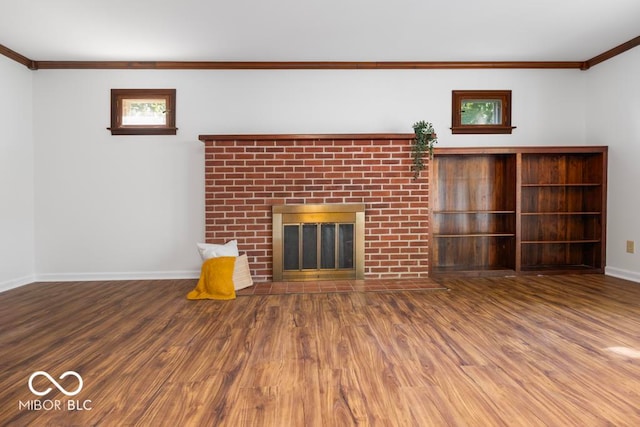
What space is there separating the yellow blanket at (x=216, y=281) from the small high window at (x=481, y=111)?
303cm

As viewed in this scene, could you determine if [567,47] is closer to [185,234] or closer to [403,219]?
[403,219]

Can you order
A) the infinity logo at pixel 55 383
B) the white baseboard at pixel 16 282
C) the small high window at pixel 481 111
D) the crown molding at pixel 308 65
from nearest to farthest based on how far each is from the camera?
the infinity logo at pixel 55 383 → the white baseboard at pixel 16 282 → the crown molding at pixel 308 65 → the small high window at pixel 481 111

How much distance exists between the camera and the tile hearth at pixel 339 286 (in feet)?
12.2

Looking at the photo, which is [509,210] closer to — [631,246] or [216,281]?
[631,246]

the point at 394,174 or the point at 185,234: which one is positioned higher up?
the point at 394,174

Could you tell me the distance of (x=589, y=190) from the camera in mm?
4562

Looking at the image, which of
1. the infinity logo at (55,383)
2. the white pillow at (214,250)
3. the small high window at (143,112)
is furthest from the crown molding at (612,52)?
the infinity logo at (55,383)

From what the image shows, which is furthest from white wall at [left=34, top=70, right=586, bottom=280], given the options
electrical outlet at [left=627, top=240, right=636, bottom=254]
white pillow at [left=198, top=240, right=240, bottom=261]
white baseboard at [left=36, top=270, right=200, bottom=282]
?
electrical outlet at [left=627, top=240, right=636, bottom=254]

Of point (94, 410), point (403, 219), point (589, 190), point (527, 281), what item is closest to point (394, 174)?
point (403, 219)

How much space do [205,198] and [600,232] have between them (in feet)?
15.0

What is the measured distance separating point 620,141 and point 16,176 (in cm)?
660

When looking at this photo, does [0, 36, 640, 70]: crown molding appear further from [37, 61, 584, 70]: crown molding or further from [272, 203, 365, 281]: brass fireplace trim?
[272, 203, 365, 281]: brass fireplace trim

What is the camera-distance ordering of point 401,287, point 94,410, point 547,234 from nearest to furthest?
1. point 94,410
2. point 401,287
3. point 547,234

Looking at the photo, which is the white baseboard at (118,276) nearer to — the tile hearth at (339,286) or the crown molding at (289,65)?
the tile hearth at (339,286)
